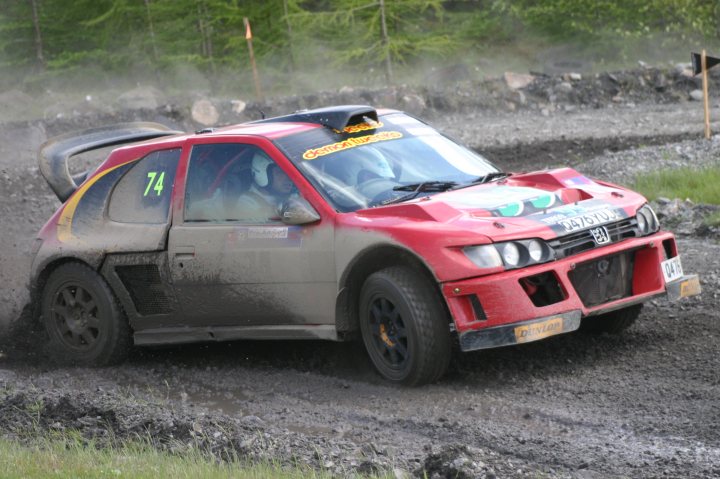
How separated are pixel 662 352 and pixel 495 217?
143 centimetres

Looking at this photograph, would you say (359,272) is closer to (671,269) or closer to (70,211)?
(671,269)

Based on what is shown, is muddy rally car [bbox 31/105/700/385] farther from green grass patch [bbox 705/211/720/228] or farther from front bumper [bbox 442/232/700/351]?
green grass patch [bbox 705/211/720/228]

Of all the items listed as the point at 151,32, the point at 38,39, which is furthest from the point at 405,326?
the point at 38,39

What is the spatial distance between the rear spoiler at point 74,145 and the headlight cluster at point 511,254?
3.67 metres

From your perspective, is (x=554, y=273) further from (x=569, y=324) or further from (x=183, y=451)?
(x=183, y=451)

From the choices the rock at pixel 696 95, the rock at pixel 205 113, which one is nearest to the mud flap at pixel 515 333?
the rock at pixel 696 95

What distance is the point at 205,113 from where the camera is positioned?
1004 inches

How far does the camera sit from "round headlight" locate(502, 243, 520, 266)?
6484 mm

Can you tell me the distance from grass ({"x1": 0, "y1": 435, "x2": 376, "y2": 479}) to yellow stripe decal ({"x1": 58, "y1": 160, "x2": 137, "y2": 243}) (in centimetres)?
291

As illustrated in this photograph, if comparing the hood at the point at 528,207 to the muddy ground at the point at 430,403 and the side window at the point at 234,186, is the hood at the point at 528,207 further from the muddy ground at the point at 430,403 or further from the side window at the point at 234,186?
the muddy ground at the point at 430,403

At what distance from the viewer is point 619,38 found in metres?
29.7

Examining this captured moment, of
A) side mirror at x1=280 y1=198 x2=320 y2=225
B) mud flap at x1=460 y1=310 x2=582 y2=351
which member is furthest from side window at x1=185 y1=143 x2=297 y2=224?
mud flap at x1=460 y1=310 x2=582 y2=351

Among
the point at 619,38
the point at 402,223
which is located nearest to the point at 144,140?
the point at 402,223

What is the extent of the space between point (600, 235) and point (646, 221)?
513 mm
